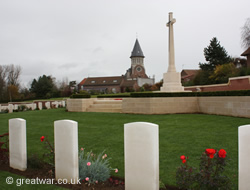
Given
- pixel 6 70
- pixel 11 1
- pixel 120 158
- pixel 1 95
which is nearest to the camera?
pixel 120 158

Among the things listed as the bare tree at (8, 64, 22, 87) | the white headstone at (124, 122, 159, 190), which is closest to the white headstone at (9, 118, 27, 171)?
the white headstone at (124, 122, 159, 190)

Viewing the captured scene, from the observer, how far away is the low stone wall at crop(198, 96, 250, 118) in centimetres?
844

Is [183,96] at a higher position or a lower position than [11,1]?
lower

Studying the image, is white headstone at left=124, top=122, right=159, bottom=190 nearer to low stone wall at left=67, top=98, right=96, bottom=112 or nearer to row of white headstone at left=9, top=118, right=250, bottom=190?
row of white headstone at left=9, top=118, right=250, bottom=190

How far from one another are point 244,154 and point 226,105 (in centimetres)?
757

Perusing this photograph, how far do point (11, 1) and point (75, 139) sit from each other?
816 centimetres

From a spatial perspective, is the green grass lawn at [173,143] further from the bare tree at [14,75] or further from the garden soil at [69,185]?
the bare tree at [14,75]

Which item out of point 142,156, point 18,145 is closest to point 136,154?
point 142,156

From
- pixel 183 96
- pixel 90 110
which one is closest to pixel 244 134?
pixel 183 96

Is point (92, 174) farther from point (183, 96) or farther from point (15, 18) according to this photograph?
point (15, 18)

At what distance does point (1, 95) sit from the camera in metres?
42.8

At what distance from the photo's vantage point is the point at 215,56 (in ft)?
113

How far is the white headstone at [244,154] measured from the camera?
7.75ft

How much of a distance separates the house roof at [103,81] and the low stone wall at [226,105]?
202ft
